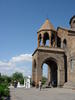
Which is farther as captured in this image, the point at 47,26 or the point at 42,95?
the point at 47,26

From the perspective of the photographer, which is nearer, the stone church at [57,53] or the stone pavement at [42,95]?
the stone pavement at [42,95]

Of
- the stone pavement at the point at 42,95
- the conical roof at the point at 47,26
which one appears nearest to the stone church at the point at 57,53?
the conical roof at the point at 47,26

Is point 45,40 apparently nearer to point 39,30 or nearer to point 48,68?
point 39,30

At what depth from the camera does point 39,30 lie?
34.4 m

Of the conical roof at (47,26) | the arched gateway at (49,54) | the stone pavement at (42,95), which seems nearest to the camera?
the stone pavement at (42,95)

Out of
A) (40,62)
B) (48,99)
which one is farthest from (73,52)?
(48,99)

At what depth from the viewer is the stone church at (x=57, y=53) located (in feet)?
103

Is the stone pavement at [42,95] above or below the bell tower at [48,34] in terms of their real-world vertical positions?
below

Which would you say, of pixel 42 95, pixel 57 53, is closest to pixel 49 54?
pixel 57 53

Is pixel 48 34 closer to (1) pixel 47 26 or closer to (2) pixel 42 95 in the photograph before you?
(1) pixel 47 26

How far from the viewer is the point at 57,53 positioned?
32406 mm

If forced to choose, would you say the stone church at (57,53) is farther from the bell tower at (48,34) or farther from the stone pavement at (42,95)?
the stone pavement at (42,95)

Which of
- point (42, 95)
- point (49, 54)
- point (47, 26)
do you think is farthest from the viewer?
point (47, 26)

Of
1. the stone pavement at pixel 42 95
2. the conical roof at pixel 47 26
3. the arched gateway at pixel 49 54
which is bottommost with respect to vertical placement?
the stone pavement at pixel 42 95
